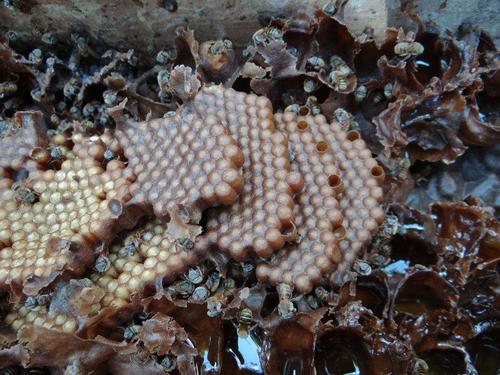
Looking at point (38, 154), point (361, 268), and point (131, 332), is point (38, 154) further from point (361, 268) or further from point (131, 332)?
point (361, 268)

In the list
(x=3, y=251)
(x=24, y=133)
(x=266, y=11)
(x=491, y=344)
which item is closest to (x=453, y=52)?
(x=266, y=11)

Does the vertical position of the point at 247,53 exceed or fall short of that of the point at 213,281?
it exceeds it

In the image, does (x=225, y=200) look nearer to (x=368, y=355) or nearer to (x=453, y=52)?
(x=368, y=355)

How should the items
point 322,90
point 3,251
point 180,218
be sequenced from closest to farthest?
point 180,218
point 3,251
point 322,90

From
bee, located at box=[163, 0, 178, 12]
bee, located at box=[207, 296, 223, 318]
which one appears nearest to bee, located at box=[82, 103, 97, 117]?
bee, located at box=[163, 0, 178, 12]

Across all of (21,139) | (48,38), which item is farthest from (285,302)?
(48,38)

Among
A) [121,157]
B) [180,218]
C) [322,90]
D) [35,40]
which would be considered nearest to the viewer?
[180,218]
